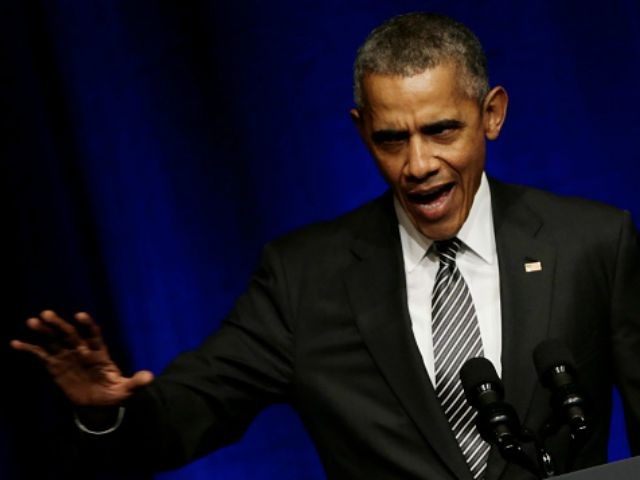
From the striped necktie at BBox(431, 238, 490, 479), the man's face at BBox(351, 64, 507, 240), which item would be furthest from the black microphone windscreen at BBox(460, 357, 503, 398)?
the man's face at BBox(351, 64, 507, 240)

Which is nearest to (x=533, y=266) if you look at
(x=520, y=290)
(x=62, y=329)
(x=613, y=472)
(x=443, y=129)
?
(x=520, y=290)

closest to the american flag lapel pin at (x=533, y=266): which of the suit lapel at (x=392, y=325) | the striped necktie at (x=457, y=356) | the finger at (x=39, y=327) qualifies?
the striped necktie at (x=457, y=356)

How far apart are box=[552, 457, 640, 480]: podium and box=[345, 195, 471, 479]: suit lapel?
592 mm

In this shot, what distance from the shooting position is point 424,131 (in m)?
2.21

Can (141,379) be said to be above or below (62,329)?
below

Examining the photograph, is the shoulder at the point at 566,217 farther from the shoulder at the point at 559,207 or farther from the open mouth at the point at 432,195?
the open mouth at the point at 432,195

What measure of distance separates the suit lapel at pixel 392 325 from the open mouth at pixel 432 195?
0.51 ft

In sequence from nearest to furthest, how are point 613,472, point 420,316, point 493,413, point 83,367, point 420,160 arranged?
1. point 613,472
2. point 493,413
3. point 83,367
4. point 420,160
5. point 420,316

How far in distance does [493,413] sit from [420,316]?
22.5 inches

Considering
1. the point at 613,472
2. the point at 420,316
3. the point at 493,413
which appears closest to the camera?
the point at 613,472

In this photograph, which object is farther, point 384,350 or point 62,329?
point 384,350

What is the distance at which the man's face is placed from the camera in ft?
7.22

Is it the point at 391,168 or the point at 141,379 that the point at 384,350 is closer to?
the point at 391,168

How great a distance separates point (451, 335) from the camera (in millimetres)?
2225
